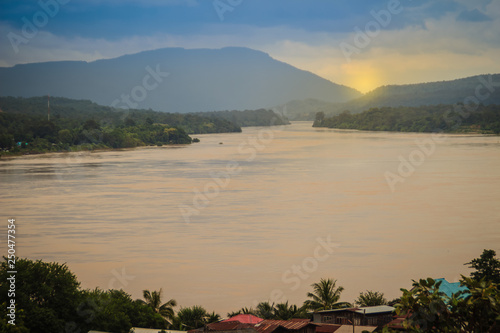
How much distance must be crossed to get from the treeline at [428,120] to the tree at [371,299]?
51860 millimetres

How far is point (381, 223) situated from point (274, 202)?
153 inches

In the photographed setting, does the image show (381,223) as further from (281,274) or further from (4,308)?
(4,308)

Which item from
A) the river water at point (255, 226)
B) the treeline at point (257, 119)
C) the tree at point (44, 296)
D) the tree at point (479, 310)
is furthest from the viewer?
the treeline at point (257, 119)

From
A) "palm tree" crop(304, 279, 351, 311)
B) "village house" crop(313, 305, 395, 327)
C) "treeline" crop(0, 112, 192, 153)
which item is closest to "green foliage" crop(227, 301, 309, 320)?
"palm tree" crop(304, 279, 351, 311)

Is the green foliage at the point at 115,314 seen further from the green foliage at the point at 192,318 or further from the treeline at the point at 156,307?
the green foliage at the point at 192,318

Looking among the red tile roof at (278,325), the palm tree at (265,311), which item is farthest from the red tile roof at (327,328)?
the palm tree at (265,311)

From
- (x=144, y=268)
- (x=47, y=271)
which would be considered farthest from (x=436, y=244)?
(x=47, y=271)

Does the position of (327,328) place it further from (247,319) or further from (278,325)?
(247,319)

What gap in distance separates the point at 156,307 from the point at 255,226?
20.8 feet

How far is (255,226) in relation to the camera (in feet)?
48.1

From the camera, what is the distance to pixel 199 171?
27.2m

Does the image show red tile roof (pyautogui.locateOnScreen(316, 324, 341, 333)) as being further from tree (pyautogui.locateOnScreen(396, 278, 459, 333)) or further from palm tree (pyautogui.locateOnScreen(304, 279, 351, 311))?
tree (pyautogui.locateOnScreen(396, 278, 459, 333))

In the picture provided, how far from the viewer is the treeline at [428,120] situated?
60.5 m

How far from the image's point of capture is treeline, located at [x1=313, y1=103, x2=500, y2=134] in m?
60.5
